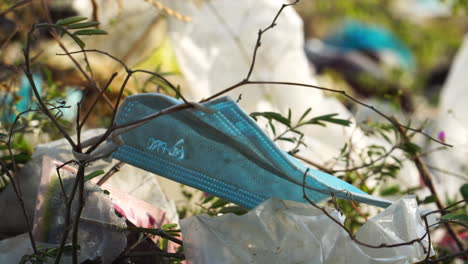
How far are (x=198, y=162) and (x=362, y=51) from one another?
538 centimetres

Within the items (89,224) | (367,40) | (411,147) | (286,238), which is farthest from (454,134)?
(367,40)

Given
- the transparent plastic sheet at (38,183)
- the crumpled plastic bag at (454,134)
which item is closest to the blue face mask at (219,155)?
the transparent plastic sheet at (38,183)

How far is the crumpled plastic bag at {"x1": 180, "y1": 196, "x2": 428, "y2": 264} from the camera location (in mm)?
692

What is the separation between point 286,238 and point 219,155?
13cm

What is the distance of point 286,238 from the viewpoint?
703 millimetres

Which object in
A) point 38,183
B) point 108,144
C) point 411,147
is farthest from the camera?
point 411,147

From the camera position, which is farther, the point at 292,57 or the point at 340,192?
the point at 292,57

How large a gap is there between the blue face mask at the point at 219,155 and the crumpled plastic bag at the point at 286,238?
0.10 feet

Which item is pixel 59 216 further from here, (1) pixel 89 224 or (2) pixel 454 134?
(2) pixel 454 134

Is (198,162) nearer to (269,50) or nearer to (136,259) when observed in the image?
(136,259)

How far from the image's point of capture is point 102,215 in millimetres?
716

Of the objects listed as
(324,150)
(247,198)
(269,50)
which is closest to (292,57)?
(269,50)

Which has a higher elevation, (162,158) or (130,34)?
(130,34)

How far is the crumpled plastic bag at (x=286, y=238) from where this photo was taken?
0.69 metres
